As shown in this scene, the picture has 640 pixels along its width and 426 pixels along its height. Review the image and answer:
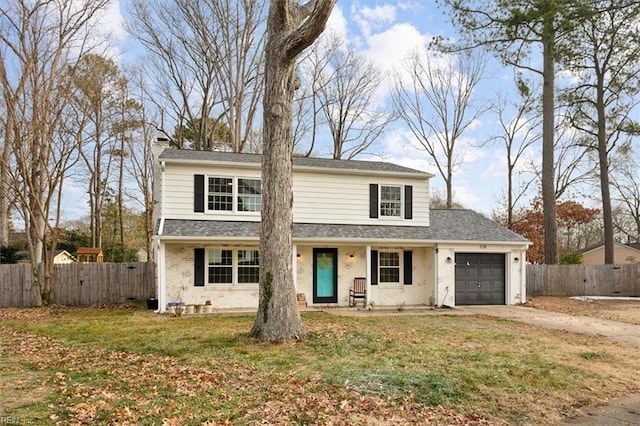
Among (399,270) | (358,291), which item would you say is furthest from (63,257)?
(399,270)

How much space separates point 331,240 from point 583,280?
12.6 meters

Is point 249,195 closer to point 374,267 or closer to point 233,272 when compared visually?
point 233,272

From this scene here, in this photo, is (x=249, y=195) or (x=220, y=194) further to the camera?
(x=249, y=195)

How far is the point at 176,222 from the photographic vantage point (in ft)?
46.4

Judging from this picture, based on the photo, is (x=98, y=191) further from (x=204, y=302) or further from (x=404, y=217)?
(x=404, y=217)

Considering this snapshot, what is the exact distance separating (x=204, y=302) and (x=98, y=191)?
1539 centimetres

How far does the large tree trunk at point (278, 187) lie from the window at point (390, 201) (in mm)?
7881

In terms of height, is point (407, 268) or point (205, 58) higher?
point (205, 58)

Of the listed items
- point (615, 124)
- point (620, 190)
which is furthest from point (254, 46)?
point (620, 190)

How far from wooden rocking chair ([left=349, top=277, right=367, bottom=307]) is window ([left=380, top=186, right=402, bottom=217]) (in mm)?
2549

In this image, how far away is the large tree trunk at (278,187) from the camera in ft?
27.7

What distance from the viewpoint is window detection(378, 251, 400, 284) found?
15.7 m

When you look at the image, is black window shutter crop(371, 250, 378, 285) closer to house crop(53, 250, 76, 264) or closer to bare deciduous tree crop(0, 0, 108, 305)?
bare deciduous tree crop(0, 0, 108, 305)

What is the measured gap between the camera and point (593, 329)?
1115 centimetres
